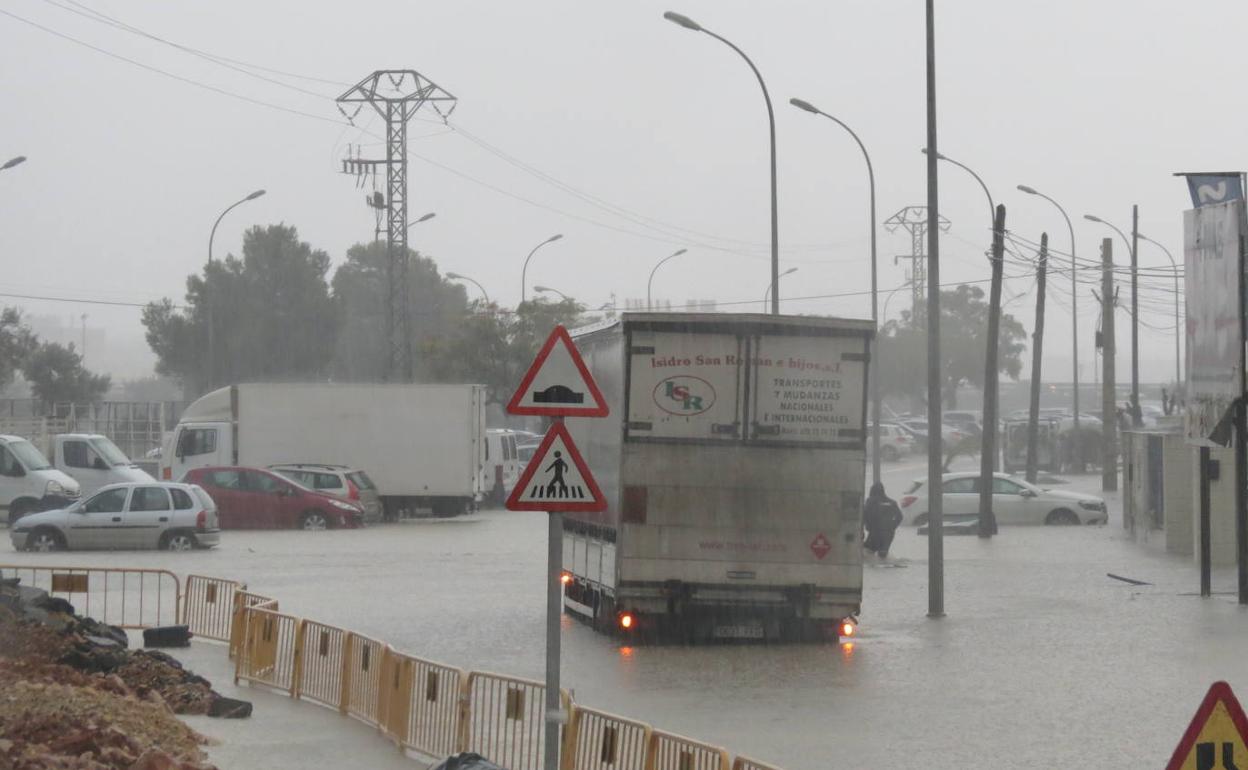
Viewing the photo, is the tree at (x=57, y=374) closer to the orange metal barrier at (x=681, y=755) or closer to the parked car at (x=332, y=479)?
the parked car at (x=332, y=479)

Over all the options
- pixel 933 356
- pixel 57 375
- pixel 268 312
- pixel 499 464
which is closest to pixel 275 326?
pixel 268 312

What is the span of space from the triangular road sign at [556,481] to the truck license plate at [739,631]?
28.2 feet

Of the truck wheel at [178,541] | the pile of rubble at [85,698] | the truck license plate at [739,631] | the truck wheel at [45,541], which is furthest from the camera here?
the truck wheel at [178,541]

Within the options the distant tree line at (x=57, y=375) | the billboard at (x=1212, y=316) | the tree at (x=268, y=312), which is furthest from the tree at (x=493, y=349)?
the billboard at (x=1212, y=316)

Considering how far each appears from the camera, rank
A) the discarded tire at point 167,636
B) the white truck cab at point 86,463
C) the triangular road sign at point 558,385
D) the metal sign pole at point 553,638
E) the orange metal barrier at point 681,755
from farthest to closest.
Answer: the white truck cab at point 86,463 < the discarded tire at point 167,636 < the triangular road sign at point 558,385 < the metal sign pole at point 553,638 < the orange metal barrier at point 681,755

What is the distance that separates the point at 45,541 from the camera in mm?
30234

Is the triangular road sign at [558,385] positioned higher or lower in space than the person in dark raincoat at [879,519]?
higher

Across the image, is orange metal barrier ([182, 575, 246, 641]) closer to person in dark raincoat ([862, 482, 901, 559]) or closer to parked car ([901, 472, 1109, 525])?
person in dark raincoat ([862, 482, 901, 559])

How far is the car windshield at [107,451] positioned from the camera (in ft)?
134

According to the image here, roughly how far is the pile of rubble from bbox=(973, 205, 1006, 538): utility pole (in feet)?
66.5

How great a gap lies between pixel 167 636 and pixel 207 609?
39.2 inches

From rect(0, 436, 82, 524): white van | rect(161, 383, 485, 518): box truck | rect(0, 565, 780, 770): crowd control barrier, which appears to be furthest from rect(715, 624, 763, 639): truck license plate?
rect(161, 383, 485, 518): box truck

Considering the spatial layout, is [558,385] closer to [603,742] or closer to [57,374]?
[603,742]

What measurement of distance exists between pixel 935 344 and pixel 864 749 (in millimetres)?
10892
